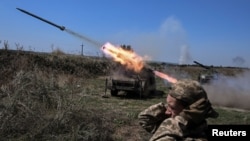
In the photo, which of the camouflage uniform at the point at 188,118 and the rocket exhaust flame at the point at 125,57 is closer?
the camouflage uniform at the point at 188,118

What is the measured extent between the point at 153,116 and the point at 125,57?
54.6 ft

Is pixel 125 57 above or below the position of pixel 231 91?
above

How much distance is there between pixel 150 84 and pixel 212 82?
13.1 feet

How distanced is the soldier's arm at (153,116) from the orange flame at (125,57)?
14715 millimetres

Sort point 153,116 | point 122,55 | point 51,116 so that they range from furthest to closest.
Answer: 1. point 122,55
2. point 51,116
3. point 153,116

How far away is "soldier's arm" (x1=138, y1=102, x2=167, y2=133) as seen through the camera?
3.88m

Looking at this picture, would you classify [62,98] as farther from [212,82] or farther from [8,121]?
[212,82]

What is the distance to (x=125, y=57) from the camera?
808 inches

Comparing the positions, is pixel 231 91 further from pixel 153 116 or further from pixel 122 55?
pixel 153 116

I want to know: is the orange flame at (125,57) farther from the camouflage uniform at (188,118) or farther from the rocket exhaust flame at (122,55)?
the camouflage uniform at (188,118)

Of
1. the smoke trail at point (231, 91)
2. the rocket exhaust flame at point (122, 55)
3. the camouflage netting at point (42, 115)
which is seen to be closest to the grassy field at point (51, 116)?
the camouflage netting at point (42, 115)

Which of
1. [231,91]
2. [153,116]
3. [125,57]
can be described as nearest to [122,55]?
[125,57]

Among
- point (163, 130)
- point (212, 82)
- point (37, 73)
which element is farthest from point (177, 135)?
point (212, 82)

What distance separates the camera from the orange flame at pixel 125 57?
1911 cm
